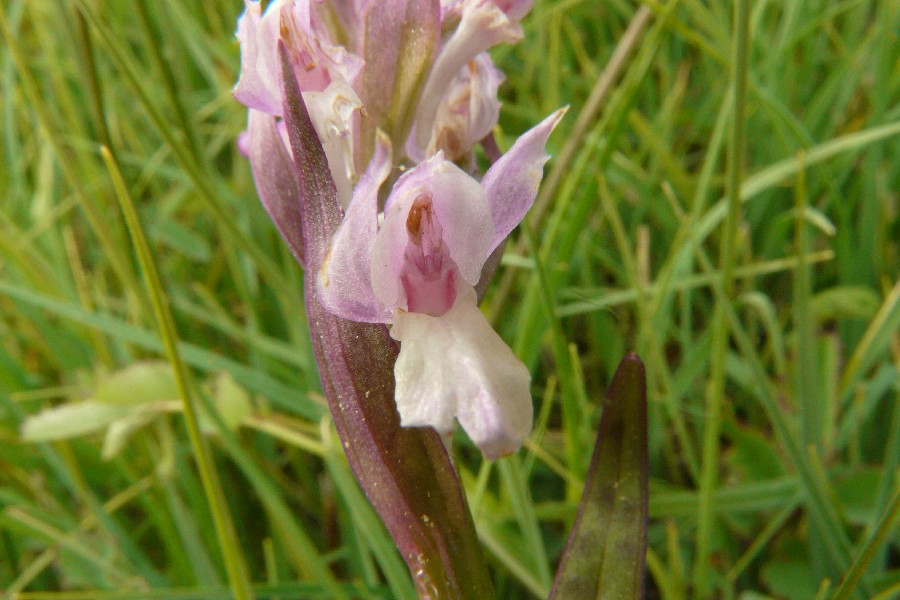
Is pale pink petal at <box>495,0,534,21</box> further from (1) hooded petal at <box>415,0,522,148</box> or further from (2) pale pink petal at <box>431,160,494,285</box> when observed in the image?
(2) pale pink petal at <box>431,160,494,285</box>

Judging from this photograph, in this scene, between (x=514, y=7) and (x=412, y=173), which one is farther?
(x=514, y=7)

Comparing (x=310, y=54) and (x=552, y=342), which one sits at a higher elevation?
(x=310, y=54)

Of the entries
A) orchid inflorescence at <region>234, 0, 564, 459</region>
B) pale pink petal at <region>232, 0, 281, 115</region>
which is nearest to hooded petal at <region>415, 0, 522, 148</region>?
orchid inflorescence at <region>234, 0, 564, 459</region>

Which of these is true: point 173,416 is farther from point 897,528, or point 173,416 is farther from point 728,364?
point 897,528

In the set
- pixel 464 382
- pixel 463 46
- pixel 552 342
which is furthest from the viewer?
pixel 552 342

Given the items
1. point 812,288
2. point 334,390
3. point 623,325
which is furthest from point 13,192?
point 812,288

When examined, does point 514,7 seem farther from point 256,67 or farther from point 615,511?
point 615,511

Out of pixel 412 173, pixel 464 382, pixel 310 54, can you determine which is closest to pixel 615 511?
pixel 464 382
